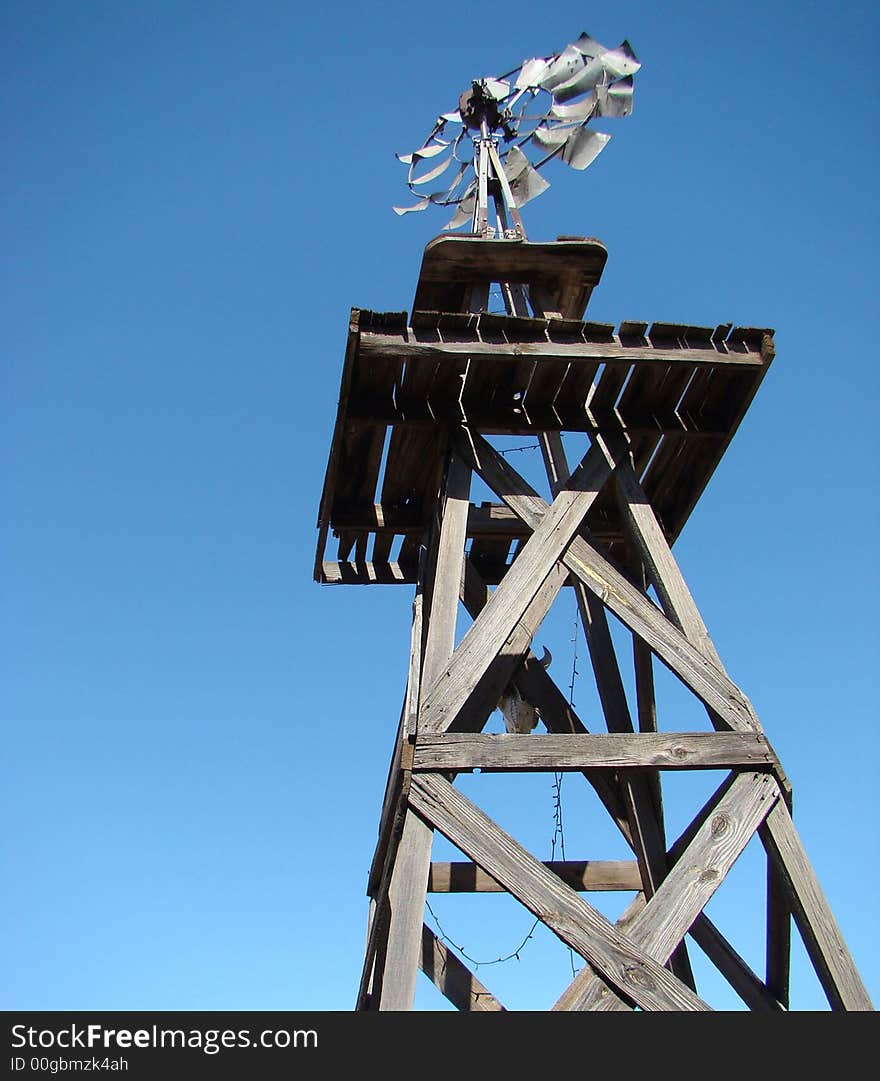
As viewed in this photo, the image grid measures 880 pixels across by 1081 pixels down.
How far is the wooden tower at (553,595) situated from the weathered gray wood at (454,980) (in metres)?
0.01

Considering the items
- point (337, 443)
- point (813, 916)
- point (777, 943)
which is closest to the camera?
point (813, 916)

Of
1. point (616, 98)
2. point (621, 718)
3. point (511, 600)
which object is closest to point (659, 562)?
point (511, 600)

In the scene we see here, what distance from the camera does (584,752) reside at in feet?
14.6

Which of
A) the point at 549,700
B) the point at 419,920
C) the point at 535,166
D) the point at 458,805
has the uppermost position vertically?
the point at 535,166

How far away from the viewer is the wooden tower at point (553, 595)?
4055 millimetres

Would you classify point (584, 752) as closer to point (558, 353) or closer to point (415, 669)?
point (415, 669)

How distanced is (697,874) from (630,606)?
4.86 feet

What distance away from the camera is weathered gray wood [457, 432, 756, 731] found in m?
4.77

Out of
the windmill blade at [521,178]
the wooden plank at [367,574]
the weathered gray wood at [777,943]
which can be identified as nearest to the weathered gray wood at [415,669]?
the wooden plank at [367,574]

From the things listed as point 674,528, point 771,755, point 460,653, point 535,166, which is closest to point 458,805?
point 460,653

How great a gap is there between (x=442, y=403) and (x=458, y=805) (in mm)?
2559

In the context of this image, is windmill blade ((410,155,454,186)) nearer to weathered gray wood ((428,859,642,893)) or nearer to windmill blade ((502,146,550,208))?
windmill blade ((502,146,550,208))
